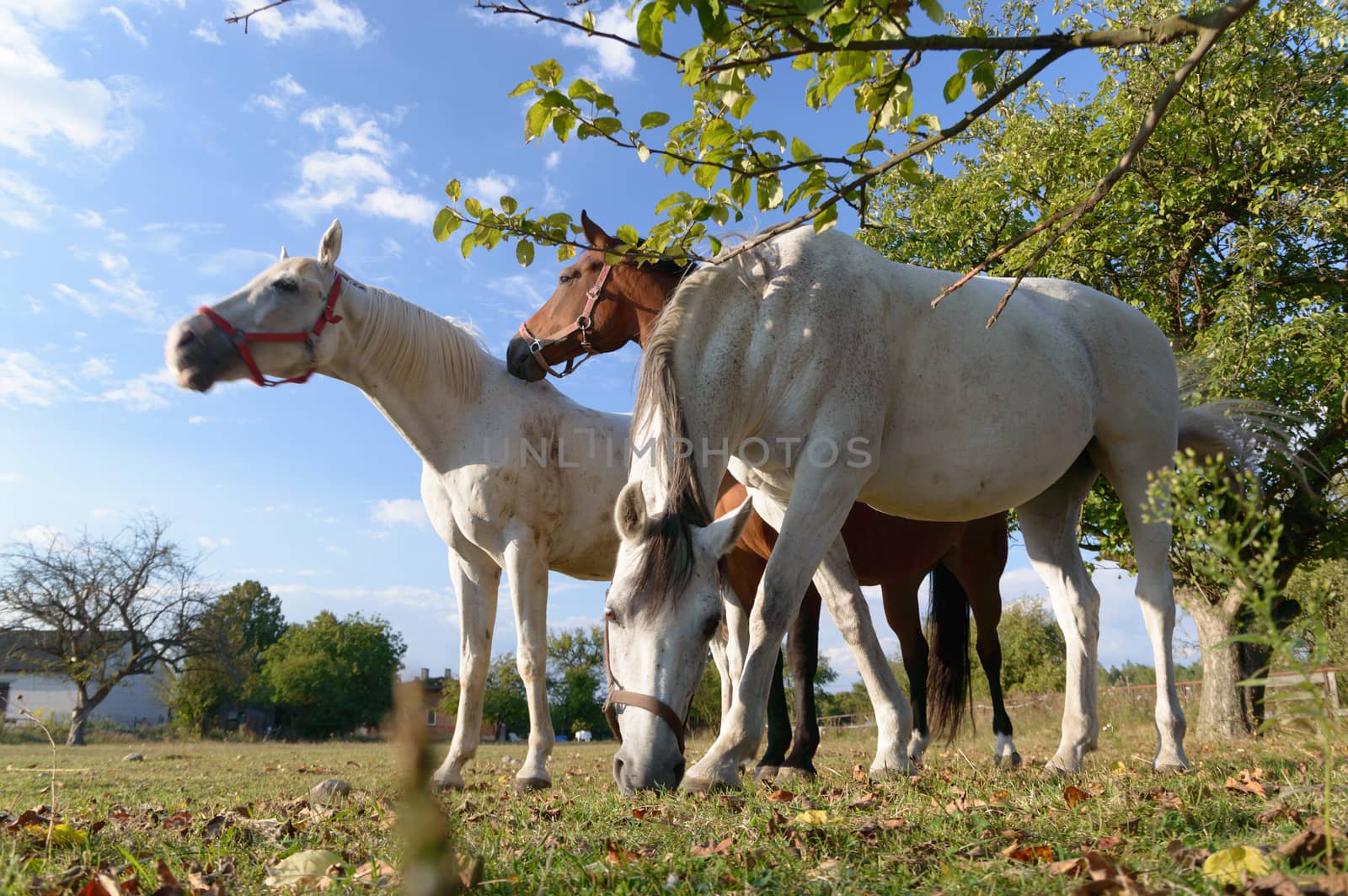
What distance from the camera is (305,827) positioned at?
2600mm

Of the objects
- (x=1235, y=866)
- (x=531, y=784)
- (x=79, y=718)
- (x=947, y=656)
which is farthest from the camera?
(x=79, y=718)

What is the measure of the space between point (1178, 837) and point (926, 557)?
3878mm

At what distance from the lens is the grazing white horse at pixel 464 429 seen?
16.1 ft

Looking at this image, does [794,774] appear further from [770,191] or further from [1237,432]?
[1237,432]

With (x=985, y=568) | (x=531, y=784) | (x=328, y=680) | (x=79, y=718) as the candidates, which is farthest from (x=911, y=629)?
(x=328, y=680)

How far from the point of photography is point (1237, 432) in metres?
5.00

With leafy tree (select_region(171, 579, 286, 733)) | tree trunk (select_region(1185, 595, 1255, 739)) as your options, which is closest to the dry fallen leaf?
tree trunk (select_region(1185, 595, 1255, 739))

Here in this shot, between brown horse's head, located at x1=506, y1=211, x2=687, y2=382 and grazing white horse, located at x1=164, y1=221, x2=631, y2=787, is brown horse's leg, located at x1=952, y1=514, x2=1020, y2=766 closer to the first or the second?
grazing white horse, located at x1=164, y1=221, x2=631, y2=787

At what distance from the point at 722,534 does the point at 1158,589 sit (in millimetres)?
2543

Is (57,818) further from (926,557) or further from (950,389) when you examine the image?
(926,557)

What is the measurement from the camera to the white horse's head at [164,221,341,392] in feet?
15.4

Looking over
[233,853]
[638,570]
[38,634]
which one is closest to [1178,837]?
[638,570]

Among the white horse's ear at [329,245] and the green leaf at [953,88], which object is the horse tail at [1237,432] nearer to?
the green leaf at [953,88]

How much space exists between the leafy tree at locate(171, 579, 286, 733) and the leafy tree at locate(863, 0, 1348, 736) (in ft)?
117
